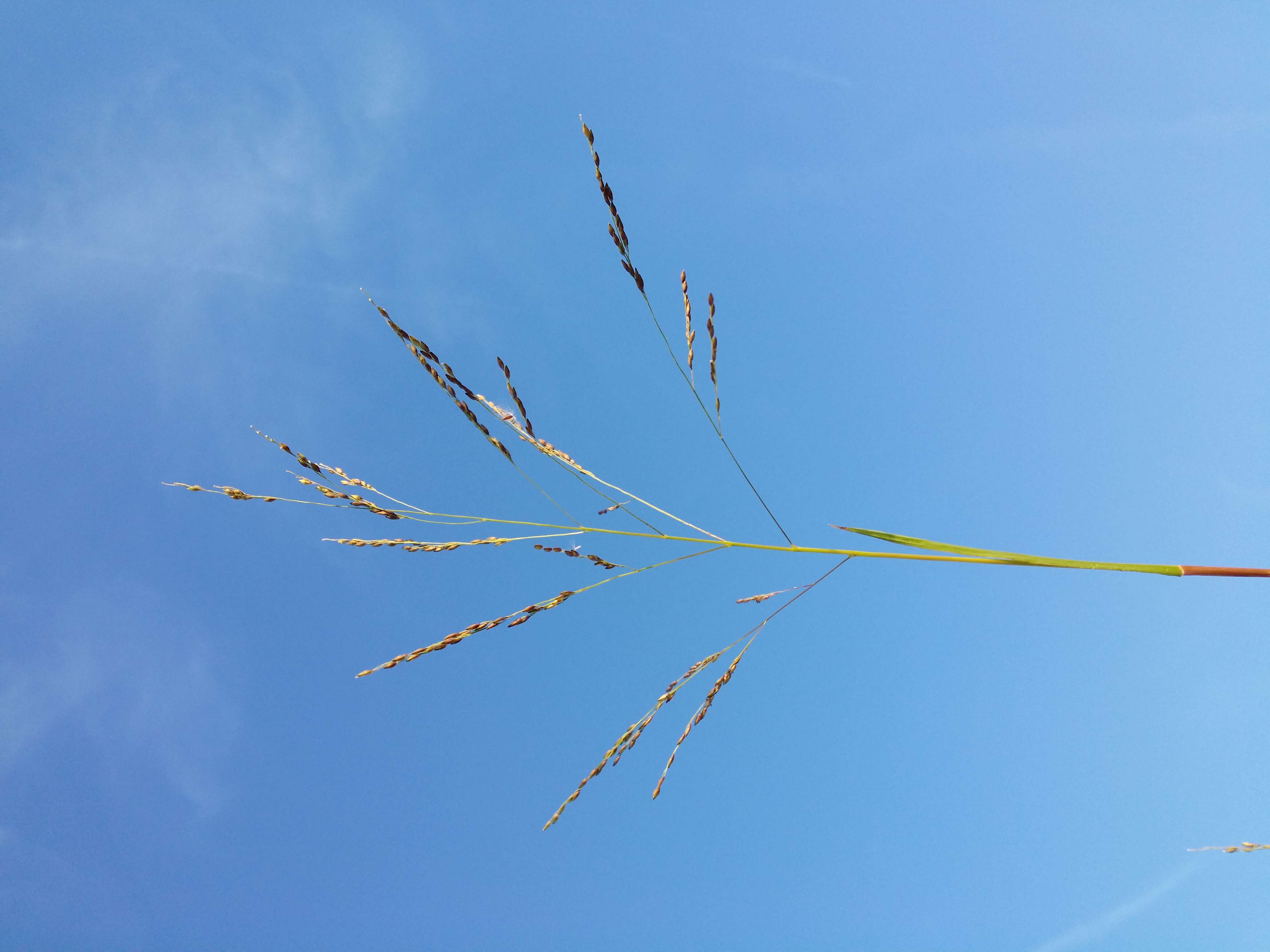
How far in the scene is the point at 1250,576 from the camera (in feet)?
3.42

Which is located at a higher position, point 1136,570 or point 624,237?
point 624,237

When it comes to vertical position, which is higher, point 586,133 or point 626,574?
point 586,133

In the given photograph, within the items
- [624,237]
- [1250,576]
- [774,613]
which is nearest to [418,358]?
[624,237]

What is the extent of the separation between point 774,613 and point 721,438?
1.44 feet

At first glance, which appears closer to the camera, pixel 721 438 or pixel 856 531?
pixel 856 531

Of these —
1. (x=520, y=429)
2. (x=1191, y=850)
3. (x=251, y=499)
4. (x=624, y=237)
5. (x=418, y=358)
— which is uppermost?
(x=624, y=237)

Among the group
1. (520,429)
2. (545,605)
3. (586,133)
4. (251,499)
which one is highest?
(586,133)

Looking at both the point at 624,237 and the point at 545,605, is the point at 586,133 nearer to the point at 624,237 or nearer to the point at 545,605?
the point at 624,237

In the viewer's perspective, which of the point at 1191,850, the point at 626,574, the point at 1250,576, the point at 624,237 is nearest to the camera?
the point at 1250,576

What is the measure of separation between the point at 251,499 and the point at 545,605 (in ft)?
3.01

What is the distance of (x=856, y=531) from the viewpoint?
1201mm

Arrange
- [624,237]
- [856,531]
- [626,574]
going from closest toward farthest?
1. [856,531]
2. [626,574]
3. [624,237]

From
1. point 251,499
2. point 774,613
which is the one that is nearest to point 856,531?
point 774,613

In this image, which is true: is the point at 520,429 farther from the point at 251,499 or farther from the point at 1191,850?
the point at 1191,850
